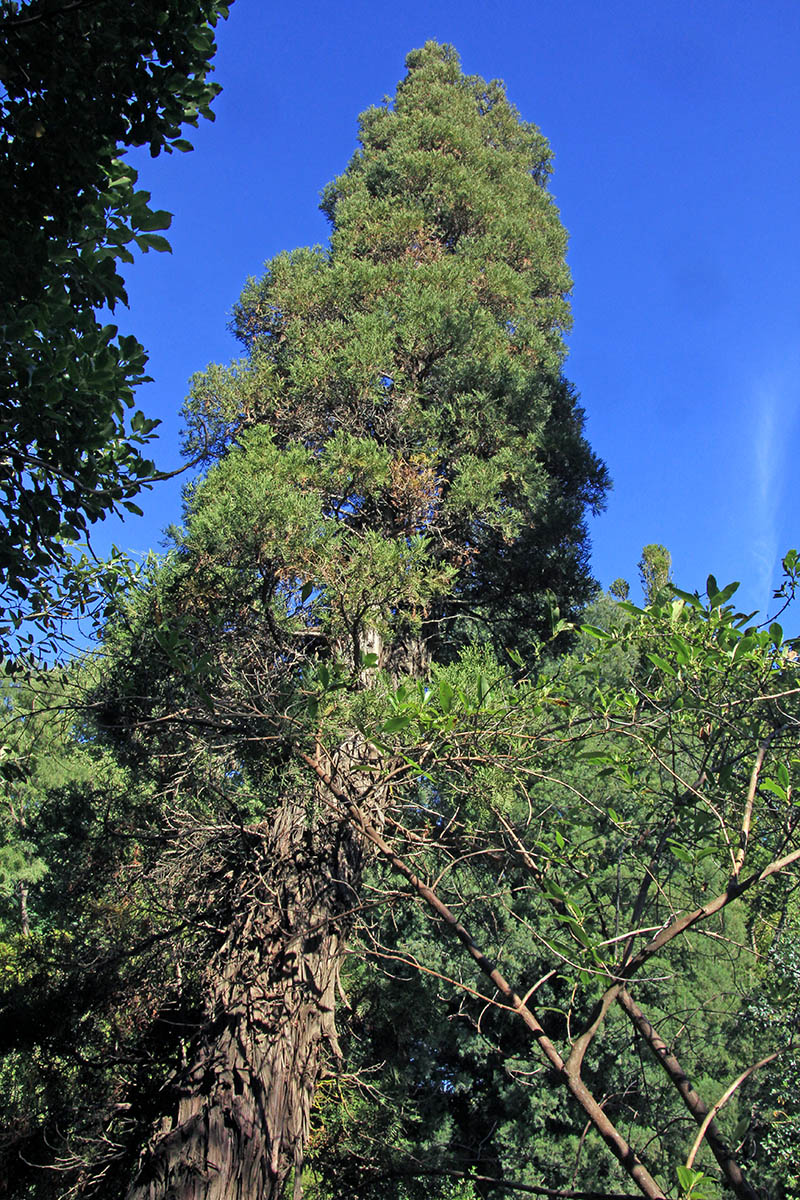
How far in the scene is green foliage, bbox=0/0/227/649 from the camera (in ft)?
6.33

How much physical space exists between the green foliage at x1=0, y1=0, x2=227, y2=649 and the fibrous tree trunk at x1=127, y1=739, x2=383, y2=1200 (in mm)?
1260

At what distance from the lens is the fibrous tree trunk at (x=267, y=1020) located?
2.80 meters

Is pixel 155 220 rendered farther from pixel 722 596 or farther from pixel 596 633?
pixel 722 596

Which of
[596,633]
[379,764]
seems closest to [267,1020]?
[379,764]

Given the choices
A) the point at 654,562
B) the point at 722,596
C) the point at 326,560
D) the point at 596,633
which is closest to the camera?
the point at 722,596

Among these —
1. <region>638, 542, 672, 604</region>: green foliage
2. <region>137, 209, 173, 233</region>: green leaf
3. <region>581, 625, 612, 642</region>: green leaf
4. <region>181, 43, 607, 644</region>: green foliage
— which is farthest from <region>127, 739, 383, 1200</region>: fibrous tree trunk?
<region>638, 542, 672, 604</region>: green foliage

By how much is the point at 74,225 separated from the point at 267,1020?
302 centimetres

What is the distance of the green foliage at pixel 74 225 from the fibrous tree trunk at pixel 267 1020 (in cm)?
126

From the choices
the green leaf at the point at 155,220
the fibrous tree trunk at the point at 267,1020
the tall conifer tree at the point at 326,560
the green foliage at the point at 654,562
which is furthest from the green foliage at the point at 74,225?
the green foliage at the point at 654,562

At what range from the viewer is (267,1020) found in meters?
3.18

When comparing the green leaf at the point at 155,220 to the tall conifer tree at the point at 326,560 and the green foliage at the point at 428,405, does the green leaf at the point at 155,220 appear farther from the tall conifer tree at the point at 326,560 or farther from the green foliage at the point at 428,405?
the green foliage at the point at 428,405

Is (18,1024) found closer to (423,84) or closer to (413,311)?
(413,311)

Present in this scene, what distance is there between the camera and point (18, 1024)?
15.7ft

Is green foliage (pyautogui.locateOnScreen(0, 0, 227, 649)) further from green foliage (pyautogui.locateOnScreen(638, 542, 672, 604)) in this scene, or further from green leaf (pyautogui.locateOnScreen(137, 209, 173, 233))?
green foliage (pyautogui.locateOnScreen(638, 542, 672, 604))
